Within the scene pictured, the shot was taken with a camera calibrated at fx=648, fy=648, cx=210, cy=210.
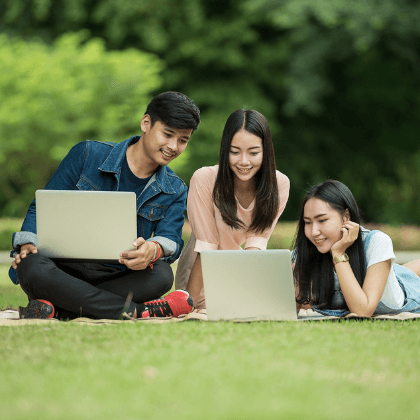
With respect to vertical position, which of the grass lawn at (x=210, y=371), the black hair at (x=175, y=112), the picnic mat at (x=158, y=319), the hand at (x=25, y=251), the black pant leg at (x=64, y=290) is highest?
the black hair at (x=175, y=112)

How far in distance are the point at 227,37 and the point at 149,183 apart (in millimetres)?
14507

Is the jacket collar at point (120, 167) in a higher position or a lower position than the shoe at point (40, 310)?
higher

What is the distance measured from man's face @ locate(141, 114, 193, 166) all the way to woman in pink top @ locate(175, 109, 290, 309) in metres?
0.32

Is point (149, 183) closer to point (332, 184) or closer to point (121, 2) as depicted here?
point (332, 184)

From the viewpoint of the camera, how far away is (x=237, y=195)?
4.57m

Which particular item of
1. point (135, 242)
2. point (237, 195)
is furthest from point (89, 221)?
point (237, 195)

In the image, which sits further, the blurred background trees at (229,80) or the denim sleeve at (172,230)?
the blurred background trees at (229,80)

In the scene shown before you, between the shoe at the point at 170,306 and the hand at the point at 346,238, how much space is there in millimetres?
963

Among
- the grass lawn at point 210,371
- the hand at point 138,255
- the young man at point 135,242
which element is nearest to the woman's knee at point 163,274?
the young man at point 135,242

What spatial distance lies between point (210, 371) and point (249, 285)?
4.16 feet

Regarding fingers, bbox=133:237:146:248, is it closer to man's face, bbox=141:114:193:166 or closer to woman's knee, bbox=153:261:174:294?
woman's knee, bbox=153:261:174:294

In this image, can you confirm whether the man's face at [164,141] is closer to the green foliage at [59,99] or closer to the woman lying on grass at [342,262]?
the woman lying on grass at [342,262]

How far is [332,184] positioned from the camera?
13.1 feet

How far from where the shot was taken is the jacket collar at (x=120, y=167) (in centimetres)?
426
